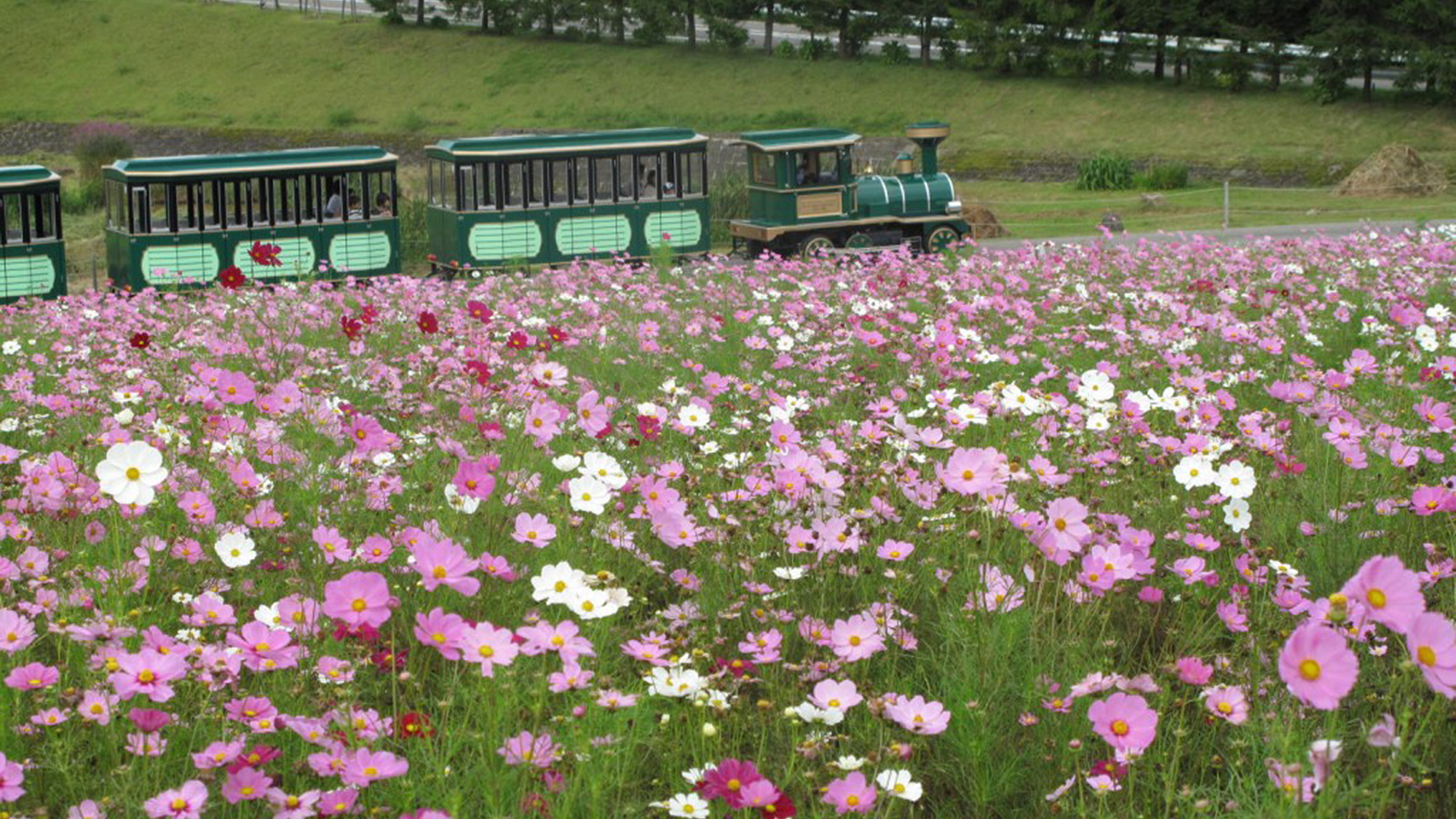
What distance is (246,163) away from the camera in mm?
18547

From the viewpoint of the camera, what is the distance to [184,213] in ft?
60.5

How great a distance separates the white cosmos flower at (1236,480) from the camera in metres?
3.78

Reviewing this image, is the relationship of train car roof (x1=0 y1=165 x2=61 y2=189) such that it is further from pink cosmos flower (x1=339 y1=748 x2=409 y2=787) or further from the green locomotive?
pink cosmos flower (x1=339 y1=748 x2=409 y2=787)

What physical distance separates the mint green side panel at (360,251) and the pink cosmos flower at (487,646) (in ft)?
56.4

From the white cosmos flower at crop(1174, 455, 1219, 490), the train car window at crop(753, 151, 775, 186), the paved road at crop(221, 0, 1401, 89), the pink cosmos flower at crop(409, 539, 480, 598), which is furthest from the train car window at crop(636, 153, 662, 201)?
the paved road at crop(221, 0, 1401, 89)

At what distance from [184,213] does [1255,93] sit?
108ft

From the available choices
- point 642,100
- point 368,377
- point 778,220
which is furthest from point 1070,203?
point 368,377

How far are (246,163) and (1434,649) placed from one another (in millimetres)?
18194

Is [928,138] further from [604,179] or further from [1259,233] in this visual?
[1259,233]

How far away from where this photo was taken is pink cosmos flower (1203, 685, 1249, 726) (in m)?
2.47

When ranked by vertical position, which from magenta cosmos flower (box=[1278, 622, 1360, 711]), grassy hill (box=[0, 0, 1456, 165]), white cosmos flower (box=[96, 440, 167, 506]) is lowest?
magenta cosmos flower (box=[1278, 622, 1360, 711])

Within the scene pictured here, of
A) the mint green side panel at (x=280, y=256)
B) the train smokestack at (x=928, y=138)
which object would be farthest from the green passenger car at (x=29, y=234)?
the train smokestack at (x=928, y=138)

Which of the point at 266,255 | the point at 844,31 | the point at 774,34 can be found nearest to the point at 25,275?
the point at 266,255

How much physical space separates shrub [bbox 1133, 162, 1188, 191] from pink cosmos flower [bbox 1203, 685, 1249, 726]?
32.3m
